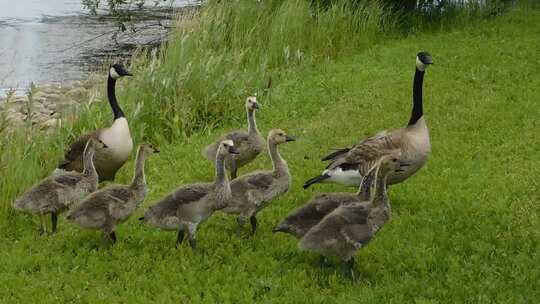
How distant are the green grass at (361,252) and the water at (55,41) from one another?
9.25m

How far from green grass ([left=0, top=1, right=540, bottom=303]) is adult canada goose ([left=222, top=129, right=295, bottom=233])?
32 cm

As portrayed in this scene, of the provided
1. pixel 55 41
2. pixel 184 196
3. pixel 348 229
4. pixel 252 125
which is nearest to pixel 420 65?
pixel 252 125

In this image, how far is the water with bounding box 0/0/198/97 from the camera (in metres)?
22.1

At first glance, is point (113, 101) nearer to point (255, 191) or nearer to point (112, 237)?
point (112, 237)

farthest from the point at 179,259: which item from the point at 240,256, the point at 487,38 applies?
the point at 487,38

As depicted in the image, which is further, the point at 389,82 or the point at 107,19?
the point at 107,19

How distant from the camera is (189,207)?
7.93 m

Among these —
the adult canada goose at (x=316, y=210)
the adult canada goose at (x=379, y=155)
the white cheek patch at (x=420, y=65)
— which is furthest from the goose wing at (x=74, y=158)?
the white cheek patch at (x=420, y=65)

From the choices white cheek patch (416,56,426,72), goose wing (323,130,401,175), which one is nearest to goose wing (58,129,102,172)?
goose wing (323,130,401,175)

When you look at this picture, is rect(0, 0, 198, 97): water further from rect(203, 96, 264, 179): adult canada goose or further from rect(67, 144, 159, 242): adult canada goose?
rect(67, 144, 159, 242): adult canada goose

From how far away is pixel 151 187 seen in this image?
34.9 ft

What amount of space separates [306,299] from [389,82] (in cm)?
997

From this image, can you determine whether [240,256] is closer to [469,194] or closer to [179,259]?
[179,259]

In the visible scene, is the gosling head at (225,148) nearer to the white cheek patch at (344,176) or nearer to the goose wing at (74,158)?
the white cheek patch at (344,176)
